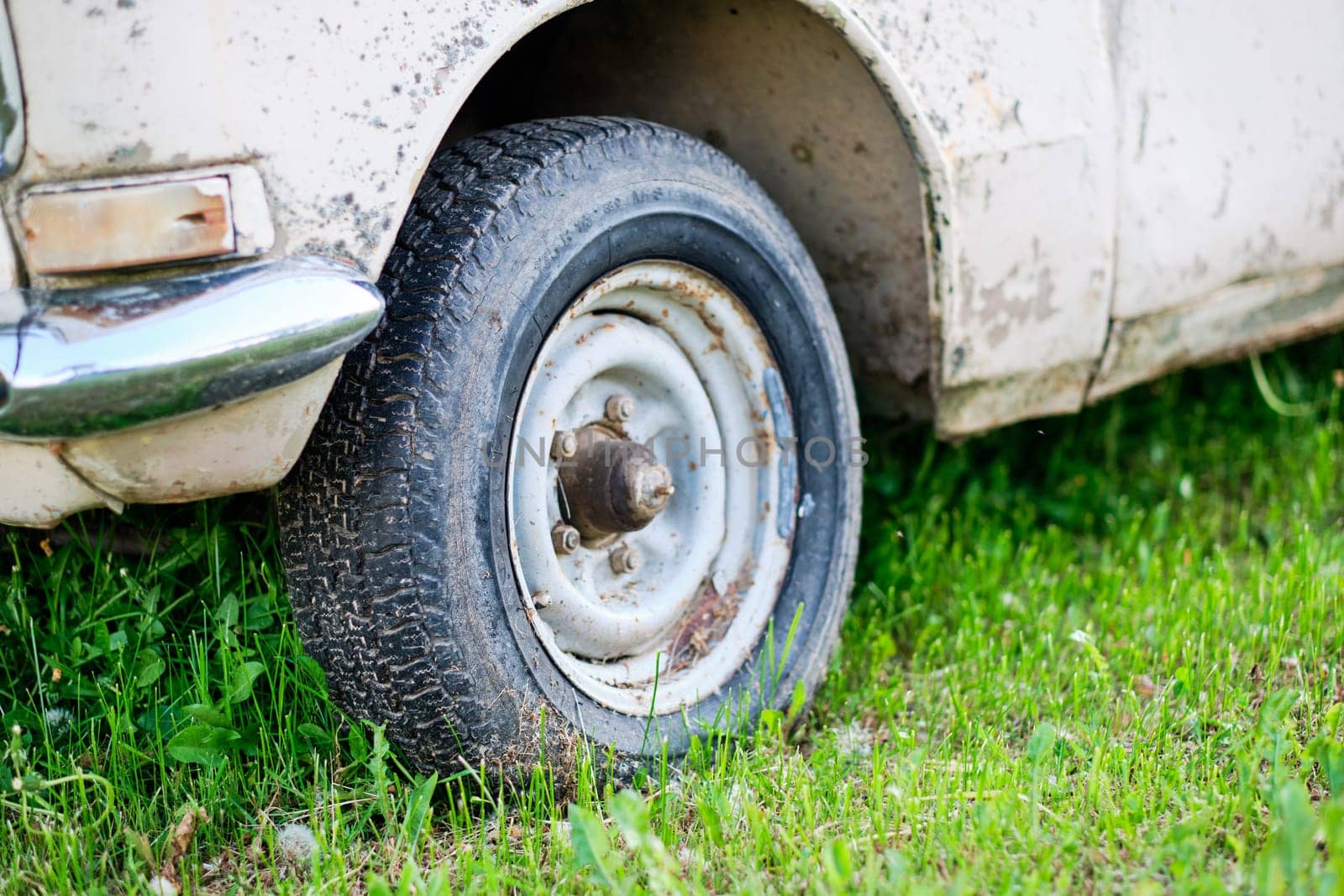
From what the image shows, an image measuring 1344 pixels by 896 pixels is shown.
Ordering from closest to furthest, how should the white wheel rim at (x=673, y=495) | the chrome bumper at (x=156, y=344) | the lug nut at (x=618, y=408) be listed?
1. the chrome bumper at (x=156, y=344)
2. the white wheel rim at (x=673, y=495)
3. the lug nut at (x=618, y=408)

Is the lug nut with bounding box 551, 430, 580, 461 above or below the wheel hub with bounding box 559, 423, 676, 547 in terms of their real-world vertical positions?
above

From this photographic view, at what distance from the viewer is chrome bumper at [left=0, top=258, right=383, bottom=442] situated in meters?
1.24

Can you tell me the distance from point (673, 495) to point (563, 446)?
304 millimetres

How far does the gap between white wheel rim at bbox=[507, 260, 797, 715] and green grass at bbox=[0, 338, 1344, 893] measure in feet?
0.65

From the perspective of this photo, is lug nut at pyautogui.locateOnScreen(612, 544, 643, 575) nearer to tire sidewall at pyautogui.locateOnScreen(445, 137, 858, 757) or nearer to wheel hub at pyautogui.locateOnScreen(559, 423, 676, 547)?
wheel hub at pyautogui.locateOnScreen(559, 423, 676, 547)

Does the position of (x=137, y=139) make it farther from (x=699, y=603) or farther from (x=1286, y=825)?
(x=1286, y=825)

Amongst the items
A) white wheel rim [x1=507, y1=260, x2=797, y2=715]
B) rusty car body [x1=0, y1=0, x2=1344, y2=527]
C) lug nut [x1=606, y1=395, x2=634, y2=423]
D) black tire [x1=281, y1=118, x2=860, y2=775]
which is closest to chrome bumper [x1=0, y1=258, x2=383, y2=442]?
rusty car body [x1=0, y1=0, x2=1344, y2=527]

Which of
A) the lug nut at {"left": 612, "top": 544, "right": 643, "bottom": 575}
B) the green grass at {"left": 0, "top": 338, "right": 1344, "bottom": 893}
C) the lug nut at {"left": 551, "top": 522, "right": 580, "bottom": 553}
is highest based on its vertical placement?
the lug nut at {"left": 551, "top": 522, "right": 580, "bottom": 553}

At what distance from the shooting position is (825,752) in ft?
6.04

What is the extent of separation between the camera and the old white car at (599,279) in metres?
1.30

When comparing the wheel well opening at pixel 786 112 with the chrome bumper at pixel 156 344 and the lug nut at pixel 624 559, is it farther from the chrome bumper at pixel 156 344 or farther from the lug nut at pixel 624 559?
the chrome bumper at pixel 156 344

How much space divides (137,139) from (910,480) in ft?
7.17

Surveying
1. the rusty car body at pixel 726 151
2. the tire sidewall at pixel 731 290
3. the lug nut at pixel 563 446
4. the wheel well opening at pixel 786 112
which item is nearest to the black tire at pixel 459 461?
the tire sidewall at pixel 731 290

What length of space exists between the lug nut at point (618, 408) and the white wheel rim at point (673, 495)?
20 mm
